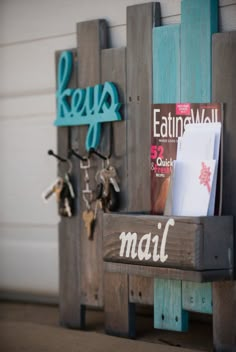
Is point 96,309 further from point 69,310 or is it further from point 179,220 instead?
point 179,220

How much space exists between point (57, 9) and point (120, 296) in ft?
4.36

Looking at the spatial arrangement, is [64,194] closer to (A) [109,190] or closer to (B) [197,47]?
(A) [109,190]

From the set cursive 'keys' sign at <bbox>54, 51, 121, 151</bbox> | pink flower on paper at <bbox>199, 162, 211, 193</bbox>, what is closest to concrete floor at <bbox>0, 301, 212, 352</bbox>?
pink flower on paper at <bbox>199, 162, 211, 193</bbox>

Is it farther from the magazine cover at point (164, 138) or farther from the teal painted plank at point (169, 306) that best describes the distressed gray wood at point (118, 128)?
the teal painted plank at point (169, 306)

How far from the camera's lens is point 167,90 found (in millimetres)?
3162

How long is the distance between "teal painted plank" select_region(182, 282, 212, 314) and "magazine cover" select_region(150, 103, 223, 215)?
29 centimetres

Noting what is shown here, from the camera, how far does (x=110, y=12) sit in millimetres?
3527

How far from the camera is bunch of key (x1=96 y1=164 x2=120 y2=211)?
334cm

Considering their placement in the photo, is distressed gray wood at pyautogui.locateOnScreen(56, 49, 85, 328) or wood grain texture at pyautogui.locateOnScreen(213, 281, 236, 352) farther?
distressed gray wood at pyautogui.locateOnScreen(56, 49, 85, 328)

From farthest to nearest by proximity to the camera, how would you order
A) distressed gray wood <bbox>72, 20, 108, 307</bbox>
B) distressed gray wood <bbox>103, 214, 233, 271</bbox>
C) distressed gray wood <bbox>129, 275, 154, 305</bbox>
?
distressed gray wood <bbox>72, 20, 108, 307</bbox> → distressed gray wood <bbox>129, 275, 154, 305</bbox> → distressed gray wood <bbox>103, 214, 233, 271</bbox>

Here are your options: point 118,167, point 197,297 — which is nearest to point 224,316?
point 197,297

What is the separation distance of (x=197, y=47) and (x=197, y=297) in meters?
0.88

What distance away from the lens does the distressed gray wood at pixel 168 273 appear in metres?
2.82

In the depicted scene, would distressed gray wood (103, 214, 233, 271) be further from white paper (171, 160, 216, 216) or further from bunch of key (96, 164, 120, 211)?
bunch of key (96, 164, 120, 211)
